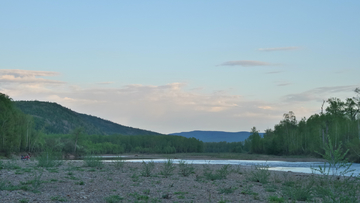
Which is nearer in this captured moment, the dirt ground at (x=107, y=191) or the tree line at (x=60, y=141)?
the dirt ground at (x=107, y=191)

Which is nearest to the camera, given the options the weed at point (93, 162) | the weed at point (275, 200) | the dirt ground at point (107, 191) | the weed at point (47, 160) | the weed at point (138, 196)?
the dirt ground at point (107, 191)

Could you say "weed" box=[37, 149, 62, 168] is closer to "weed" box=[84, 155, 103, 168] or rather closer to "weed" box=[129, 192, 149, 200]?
"weed" box=[84, 155, 103, 168]

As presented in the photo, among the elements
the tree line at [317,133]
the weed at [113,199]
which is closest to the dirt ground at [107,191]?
the weed at [113,199]

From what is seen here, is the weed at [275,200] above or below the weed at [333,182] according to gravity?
below

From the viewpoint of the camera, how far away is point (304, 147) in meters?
82.4

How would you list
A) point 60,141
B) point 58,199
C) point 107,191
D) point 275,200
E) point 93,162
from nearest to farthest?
point 58,199
point 275,200
point 107,191
point 93,162
point 60,141

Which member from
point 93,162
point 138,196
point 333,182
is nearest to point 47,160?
point 93,162

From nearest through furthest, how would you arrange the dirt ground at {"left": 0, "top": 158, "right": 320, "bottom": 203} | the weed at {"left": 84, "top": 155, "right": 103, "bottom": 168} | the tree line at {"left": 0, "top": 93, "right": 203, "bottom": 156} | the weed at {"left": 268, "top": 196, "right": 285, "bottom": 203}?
the dirt ground at {"left": 0, "top": 158, "right": 320, "bottom": 203}
the weed at {"left": 268, "top": 196, "right": 285, "bottom": 203}
the weed at {"left": 84, "top": 155, "right": 103, "bottom": 168}
the tree line at {"left": 0, "top": 93, "right": 203, "bottom": 156}

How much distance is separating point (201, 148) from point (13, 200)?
4861 inches

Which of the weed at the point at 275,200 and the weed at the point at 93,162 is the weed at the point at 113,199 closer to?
the weed at the point at 275,200

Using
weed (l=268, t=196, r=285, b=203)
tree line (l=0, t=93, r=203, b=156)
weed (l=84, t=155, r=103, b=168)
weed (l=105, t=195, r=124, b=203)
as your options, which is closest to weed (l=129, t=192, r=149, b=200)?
weed (l=105, t=195, r=124, b=203)

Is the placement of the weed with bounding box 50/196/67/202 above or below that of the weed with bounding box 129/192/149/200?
above

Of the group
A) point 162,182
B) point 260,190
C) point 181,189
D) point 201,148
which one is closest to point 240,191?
point 260,190

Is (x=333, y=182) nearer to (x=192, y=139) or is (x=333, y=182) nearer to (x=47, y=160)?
(x=47, y=160)
